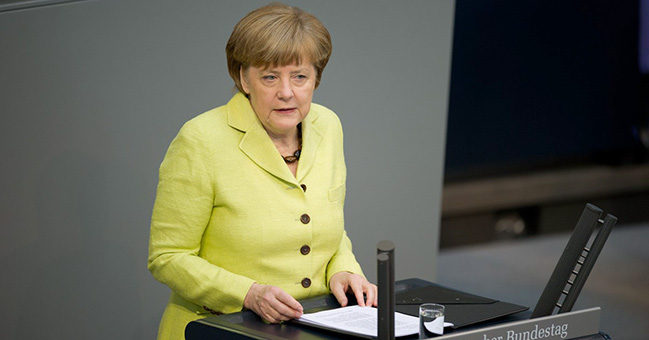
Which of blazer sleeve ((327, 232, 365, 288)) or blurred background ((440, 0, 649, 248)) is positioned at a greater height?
blurred background ((440, 0, 649, 248))

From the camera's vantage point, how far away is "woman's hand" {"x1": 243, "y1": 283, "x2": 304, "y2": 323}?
2.12 m

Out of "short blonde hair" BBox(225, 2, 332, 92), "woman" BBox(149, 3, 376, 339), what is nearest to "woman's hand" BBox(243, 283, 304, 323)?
"woman" BBox(149, 3, 376, 339)

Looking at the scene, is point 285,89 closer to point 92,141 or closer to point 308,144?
point 308,144

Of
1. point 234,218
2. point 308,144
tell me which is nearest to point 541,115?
point 308,144

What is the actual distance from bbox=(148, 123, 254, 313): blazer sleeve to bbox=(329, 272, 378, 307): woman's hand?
26cm

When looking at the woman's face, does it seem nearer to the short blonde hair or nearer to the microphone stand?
the short blonde hair

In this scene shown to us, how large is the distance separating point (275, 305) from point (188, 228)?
0.36m

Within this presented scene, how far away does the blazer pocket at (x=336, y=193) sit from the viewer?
2.52 meters

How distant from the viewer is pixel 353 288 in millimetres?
2408

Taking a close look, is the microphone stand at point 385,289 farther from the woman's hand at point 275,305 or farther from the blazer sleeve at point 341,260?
the blazer sleeve at point 341,260

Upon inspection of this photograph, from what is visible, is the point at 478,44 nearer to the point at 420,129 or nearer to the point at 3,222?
the point at 420,129

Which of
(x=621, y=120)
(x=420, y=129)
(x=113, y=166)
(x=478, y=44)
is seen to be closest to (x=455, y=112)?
(x=478, y=44)

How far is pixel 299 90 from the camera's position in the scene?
236cm

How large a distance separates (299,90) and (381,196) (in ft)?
5.09
